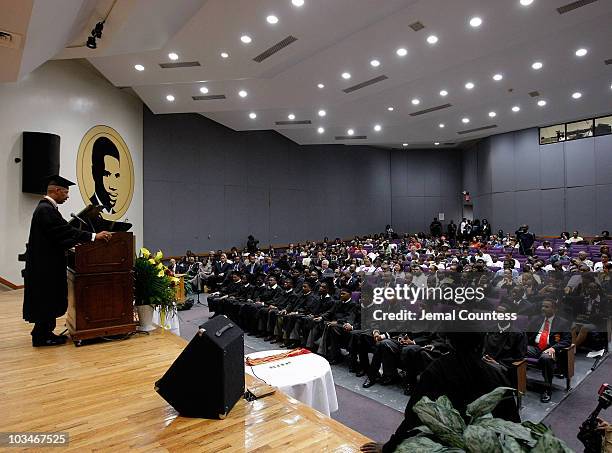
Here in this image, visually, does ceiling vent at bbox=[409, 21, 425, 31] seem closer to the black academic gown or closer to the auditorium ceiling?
the auditorium ceiling

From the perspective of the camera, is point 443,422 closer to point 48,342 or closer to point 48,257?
point 48,257

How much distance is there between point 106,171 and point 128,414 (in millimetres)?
11020

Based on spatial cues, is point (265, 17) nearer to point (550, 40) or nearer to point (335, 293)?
point (335, 293)

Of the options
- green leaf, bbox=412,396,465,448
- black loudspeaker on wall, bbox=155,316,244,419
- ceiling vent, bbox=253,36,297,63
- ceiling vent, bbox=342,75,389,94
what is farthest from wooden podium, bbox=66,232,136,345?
ceiling vent, bbox=342,75,389,94

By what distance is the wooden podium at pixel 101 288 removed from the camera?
3635 millimetres

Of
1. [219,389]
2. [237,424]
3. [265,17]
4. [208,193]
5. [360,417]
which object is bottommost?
[360,417]

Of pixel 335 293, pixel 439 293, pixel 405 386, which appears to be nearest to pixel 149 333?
pixel 405 386

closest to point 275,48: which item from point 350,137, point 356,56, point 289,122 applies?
point 356,56

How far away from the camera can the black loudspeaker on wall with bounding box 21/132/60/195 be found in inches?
375

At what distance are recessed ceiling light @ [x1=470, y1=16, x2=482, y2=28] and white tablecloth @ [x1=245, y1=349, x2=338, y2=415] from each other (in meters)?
7.27

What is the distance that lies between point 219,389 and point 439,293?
5.01m

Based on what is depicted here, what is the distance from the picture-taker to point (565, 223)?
55.4ft

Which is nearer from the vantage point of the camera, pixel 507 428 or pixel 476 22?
pixel 507 428

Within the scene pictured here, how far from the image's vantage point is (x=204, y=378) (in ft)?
7.89
